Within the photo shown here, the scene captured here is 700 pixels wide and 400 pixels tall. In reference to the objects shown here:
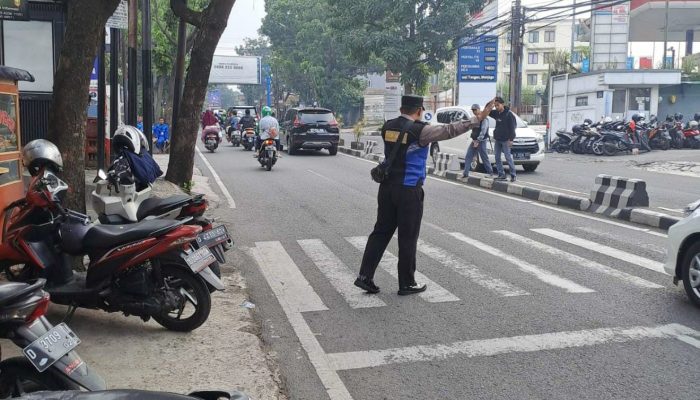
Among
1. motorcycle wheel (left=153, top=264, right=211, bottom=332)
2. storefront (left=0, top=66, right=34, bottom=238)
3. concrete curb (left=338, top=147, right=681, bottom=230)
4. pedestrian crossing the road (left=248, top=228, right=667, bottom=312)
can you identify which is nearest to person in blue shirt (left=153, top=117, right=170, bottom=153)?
concrete curb (left=338, top=147, right=681, bottom=230)

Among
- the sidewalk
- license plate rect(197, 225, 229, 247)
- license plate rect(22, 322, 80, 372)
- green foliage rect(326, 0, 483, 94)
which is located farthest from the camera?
green foliage rect(326, 0, 483, 94)

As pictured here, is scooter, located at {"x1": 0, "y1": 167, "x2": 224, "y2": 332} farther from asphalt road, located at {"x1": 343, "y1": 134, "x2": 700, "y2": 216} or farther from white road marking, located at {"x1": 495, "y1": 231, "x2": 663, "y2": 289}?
asphalt road, located at {"x1": 343, "y1": 134, "x2": 700, "y2": 216}

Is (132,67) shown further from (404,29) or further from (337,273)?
(404,29)

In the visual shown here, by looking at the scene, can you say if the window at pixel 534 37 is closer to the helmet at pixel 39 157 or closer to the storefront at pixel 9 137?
the storefront at pixel 9 137

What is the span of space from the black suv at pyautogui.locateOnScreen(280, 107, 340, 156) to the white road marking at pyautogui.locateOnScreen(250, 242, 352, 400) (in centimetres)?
1622

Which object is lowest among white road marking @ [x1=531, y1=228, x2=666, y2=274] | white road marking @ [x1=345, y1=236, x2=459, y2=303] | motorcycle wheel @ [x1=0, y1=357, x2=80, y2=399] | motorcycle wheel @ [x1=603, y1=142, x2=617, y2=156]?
white road marking @ [x1=345, y1=236, x2=459, y2=303]

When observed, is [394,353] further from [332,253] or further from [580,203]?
[580,203]

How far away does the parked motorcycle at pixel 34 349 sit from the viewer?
3203 millimetres

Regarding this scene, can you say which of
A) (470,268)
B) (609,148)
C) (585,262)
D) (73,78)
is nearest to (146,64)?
(73,78)

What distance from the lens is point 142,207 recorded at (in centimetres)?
610

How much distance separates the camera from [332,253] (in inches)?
337

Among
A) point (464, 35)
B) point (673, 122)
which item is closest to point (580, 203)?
point (673, 122)

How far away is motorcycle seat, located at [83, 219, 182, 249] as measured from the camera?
514 centimetres

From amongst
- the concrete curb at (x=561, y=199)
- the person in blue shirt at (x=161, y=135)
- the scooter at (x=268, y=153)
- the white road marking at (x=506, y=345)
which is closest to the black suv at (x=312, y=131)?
the person in blue shirt at (x=161, y=135)
